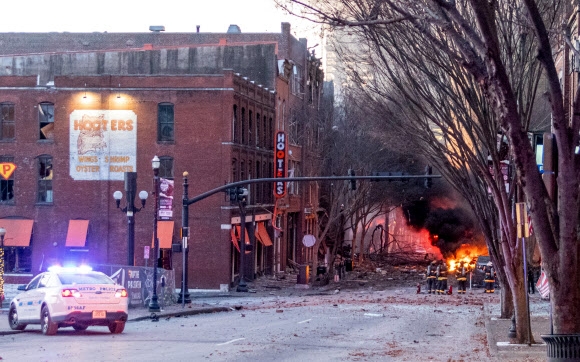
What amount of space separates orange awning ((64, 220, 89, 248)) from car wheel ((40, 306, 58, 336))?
87.8ft

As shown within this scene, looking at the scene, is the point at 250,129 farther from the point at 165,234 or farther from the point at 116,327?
the point at 116,327

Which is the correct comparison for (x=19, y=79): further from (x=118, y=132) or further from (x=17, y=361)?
(x=17, y=361)

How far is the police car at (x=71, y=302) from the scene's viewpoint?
2156 centimetres

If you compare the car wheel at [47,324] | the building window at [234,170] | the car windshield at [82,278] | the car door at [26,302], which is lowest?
the car wheel at [47,324]

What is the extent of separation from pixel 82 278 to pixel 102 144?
27762 mm

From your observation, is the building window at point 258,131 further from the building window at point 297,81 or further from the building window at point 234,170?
the building window at point 297,81

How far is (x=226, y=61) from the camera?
193ft

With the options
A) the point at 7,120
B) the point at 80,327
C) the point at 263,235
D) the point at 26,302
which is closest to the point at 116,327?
the point at 80,327

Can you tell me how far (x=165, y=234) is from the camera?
4903cm

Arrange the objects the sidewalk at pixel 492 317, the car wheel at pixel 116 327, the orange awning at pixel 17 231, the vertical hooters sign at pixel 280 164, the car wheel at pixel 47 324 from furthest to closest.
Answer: the vertical hooters sign at pixel 280 164 → the orange awning at pixel 17 231 → the car wheel at pixel 116 327 → the car wheel at pixel 47 324 → the sidewalk at pixel 492 317

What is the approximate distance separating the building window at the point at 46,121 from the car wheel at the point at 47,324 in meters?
28.4

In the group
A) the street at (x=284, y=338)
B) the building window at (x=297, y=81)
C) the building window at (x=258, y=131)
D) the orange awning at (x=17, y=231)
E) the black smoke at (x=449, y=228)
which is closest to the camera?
the street at (x=284, y=338)

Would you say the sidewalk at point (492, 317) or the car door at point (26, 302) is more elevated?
the car door at point (26, 302)

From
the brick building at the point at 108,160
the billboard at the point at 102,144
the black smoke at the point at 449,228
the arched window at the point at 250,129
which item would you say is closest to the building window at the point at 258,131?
the arched window at the point at 250,129
